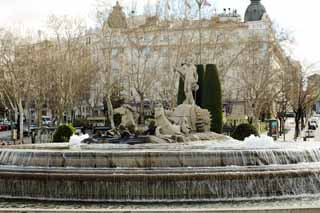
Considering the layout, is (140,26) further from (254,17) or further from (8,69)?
(254,17)

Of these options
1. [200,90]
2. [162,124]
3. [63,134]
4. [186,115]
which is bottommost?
[63,134]

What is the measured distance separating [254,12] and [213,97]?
6438 centimetres

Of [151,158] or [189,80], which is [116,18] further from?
[151,158]

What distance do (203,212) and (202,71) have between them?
95.4ft

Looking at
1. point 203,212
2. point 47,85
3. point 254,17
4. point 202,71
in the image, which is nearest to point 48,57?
point 47,85

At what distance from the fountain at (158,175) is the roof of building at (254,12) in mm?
81431

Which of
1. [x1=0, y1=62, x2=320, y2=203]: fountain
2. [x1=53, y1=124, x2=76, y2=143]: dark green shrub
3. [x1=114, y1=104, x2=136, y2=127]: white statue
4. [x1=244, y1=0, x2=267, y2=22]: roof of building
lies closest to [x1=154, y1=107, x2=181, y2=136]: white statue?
[x1=114, y1=104, x2=136, y2=127]: white statue

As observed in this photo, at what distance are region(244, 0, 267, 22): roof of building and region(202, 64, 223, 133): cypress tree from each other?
205 feet

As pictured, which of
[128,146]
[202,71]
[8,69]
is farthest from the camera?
[8,69]

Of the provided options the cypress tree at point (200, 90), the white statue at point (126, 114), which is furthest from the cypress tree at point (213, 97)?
the white statue at point (126, 114)

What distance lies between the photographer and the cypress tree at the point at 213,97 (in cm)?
3719

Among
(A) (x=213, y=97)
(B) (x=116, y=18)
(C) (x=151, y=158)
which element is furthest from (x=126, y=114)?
(B) (x=116, y=18)

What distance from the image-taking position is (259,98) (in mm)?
53125

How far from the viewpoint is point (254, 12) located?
98.5 meters
